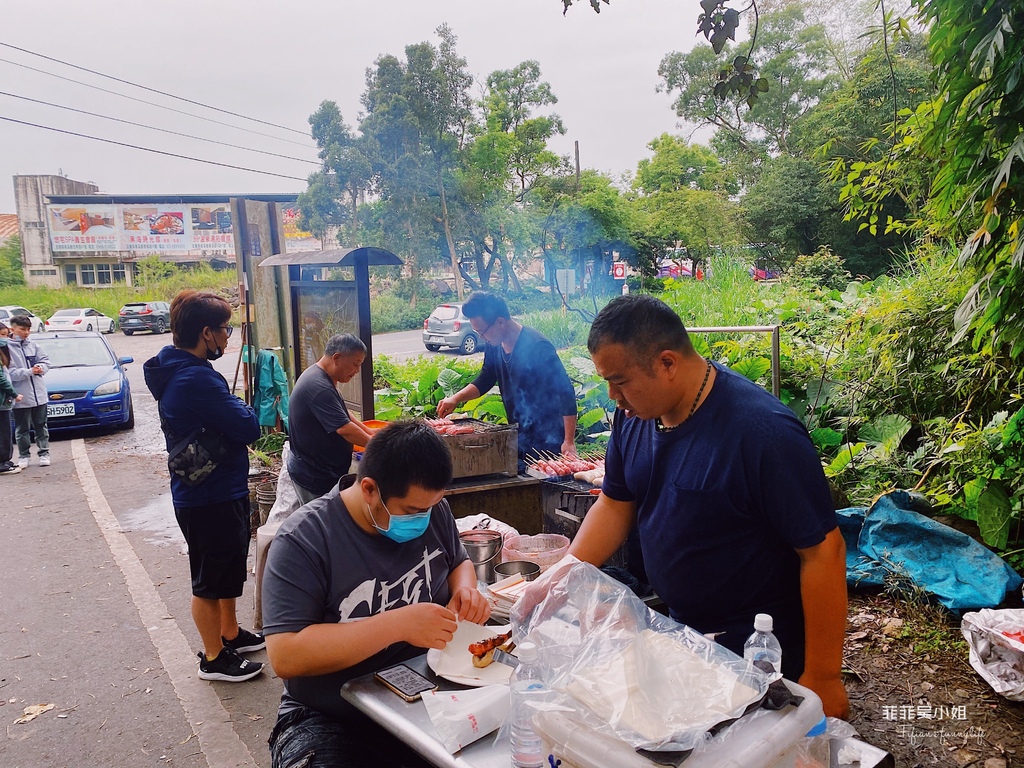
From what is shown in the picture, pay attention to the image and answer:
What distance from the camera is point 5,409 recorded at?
8844 mm

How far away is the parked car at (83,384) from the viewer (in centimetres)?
1080

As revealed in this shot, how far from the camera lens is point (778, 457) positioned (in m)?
1.96

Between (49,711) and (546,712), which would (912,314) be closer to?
(546,712)

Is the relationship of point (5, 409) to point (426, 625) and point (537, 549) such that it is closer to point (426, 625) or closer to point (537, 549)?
point (537, 549)

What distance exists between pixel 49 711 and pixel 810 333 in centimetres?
822

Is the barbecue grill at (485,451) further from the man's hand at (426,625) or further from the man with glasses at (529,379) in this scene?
the man's hand at (426,625)

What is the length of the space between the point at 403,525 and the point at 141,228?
4671cm

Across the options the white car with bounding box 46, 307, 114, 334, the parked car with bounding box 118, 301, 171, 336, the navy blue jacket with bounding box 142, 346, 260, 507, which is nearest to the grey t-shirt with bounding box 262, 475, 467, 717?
the navy blue jacket with bounding box 142, 346, 260, 507

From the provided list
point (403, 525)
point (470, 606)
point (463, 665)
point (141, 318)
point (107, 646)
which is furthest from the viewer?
point (141, 318)

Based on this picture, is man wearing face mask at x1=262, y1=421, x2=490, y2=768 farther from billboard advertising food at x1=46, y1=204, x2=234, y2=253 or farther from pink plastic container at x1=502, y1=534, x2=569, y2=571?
billboard advertising food at x1=46, y1=204, x2=234, y2=253

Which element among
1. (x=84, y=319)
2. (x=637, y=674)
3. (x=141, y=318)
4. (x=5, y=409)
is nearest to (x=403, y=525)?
(x=637, y=674)

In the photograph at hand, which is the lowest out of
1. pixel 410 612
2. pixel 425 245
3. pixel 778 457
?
pixel 410 612

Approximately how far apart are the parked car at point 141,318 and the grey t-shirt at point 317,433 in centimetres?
2918

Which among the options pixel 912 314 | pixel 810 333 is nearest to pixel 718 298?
pixel 810 333
